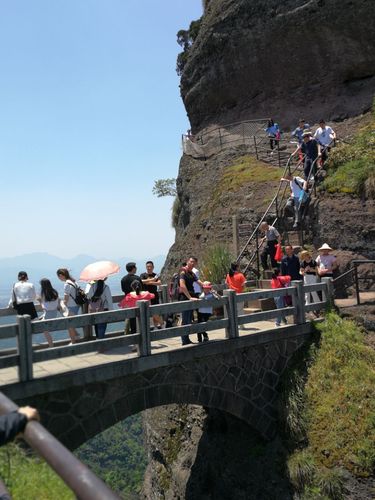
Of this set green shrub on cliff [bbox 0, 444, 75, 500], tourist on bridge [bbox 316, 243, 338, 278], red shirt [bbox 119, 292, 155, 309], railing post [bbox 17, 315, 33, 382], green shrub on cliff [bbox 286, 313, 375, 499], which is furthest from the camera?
tourist on bridge [bbox 316, 243, 338, 278]

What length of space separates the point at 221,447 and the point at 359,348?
166 inches

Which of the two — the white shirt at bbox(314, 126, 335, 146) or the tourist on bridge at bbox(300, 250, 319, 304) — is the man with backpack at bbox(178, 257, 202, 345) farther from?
the white shirt at bbox(314, 126, 335, 146)

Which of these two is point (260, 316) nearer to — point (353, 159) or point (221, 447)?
point (221, 447)

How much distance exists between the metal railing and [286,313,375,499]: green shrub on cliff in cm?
106

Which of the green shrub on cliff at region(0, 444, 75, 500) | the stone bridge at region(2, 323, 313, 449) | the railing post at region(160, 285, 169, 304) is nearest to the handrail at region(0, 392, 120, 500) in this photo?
the green shrub on cliff at region(0, 444, 75, 500)

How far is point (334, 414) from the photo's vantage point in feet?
31.6

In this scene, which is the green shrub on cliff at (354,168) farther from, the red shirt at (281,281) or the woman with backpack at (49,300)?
the woman with backpack at (49,300)

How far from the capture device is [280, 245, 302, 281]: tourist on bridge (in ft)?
40.0

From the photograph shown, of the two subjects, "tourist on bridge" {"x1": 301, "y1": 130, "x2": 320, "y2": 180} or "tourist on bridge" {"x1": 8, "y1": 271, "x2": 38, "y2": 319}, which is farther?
"tourist on bridge" {"x1": 301, "y1": 130, "x2": 320, "y2": 180}

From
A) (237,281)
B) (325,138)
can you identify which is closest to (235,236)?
(325,138)

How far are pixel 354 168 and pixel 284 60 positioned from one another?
45.4 ft

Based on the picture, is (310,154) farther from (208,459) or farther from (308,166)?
(208,459)

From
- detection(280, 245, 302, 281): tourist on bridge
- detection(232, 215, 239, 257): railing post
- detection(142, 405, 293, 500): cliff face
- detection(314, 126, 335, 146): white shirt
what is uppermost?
detection(314, 126, 335, 146): white shirt

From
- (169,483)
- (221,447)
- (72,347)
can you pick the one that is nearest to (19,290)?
(72,347)
